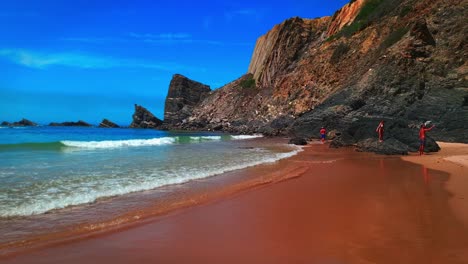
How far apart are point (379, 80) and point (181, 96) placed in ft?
191

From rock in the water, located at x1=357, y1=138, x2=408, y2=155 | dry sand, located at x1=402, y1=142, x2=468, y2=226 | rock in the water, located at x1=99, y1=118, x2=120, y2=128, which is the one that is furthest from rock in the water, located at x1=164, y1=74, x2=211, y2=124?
dry sand, located at x1=402, y1=142, x2=468, y2=226

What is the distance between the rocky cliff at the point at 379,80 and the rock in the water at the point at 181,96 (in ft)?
84.6

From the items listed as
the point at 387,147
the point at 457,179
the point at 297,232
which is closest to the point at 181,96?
the point at 387,147

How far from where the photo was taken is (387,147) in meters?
18.5

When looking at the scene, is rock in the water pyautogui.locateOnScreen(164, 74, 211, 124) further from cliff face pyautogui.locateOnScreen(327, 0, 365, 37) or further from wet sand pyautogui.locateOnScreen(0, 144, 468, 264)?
wet sand pyautogui.locateOnScreen(0, 144, 468, 264)

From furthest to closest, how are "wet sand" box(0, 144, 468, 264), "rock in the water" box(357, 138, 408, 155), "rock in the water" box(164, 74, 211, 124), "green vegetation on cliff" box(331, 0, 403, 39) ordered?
"rock in the water" box(164, 74, 211, 124), "green vegetation on cliff" box(331, 0, 403, 39), "rock in the water" box(357, 138, 408, 155), "wet sand" box(0, 144, 468, 264)

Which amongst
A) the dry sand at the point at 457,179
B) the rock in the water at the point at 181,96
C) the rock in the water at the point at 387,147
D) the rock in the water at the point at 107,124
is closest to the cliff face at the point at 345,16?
the rock in the water at the point at 387,147

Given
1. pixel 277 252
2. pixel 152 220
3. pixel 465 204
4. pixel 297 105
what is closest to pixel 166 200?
pixel 152 220

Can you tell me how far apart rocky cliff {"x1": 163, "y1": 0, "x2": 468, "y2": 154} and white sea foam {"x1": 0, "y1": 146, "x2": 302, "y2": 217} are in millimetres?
11616

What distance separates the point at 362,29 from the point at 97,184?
37.5 meters

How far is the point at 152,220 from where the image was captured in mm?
6340

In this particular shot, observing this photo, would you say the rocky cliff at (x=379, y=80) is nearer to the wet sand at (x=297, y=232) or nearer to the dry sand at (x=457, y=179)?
the dry sand at (x=457, y=179)

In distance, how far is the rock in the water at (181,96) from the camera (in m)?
82.2

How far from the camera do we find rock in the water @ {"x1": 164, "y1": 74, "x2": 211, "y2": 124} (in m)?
82.2
